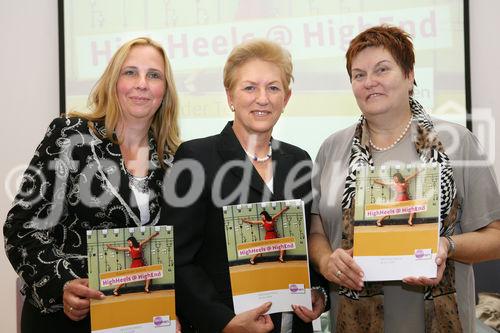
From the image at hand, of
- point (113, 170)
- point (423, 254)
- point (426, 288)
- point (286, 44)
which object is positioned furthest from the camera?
point (286, 44)

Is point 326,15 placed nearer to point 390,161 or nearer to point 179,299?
point 390,161

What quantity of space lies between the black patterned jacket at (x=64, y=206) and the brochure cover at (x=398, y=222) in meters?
0.73

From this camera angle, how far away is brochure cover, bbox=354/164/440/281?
5.75ft

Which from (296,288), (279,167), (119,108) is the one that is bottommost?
(296,288)

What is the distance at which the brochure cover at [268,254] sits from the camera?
1.79 meters

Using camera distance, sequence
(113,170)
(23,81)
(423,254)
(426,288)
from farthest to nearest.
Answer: (23,81) < (113,170) < (426,288) < (423,254)

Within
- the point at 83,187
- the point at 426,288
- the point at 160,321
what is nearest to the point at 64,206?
the point at 83,187

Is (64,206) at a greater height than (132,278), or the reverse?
(64,206)

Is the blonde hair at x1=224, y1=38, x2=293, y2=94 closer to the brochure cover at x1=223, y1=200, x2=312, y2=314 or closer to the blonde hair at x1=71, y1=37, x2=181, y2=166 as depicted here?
the blonde hair at x1=71, y1=37, x2=181, y2=166

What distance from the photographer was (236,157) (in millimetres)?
1913

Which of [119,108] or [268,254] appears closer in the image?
[268,254]

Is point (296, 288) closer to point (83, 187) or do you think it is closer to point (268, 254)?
point (268, 254)

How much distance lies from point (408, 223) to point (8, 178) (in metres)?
3.02

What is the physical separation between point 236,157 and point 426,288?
0.77m
